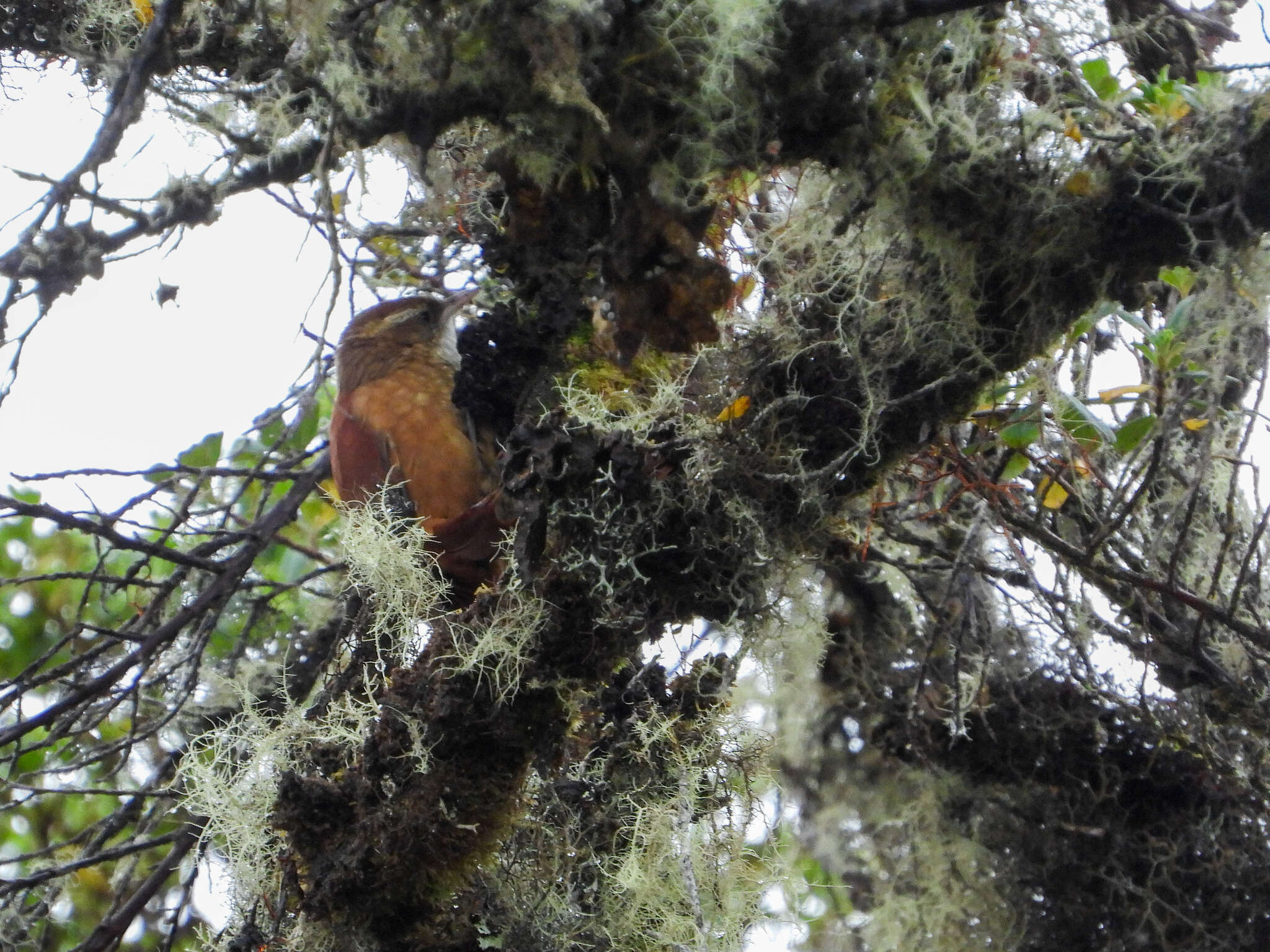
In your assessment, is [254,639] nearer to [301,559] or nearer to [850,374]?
[301,559]

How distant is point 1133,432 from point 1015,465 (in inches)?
12.7

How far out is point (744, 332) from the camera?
2188 millimetres

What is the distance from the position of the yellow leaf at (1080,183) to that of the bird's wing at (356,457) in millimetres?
1677

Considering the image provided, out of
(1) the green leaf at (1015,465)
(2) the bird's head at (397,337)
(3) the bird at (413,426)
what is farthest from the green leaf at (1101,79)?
(2) the bird's head at (397,337)

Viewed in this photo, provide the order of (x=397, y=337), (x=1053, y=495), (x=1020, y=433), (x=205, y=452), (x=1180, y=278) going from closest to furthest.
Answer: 1. (x=1180, y=278)
2. (x=1020, y=433)
3. (x=1053, y=495)
4. (x=397, y=337)
5. (x=205, y=452)

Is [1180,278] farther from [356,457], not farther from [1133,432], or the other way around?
[356,457]

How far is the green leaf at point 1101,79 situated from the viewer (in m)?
2.11

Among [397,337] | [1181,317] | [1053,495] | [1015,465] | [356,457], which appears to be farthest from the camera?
[397,337]

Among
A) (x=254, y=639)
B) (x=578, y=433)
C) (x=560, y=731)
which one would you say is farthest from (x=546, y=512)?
(x=254, y=639)

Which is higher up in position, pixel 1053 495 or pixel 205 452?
pixel 205 452

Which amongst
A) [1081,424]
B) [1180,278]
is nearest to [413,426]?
[1081,424]

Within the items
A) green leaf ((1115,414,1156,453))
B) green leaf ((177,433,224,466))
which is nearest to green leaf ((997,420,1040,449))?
green leaf ((1115,414,1156,453))

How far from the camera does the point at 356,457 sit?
9.66 feet

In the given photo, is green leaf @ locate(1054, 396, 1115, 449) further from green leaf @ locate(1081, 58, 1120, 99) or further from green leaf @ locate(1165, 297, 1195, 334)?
green leaf @ locate(1081, 58, 1120, 99)
